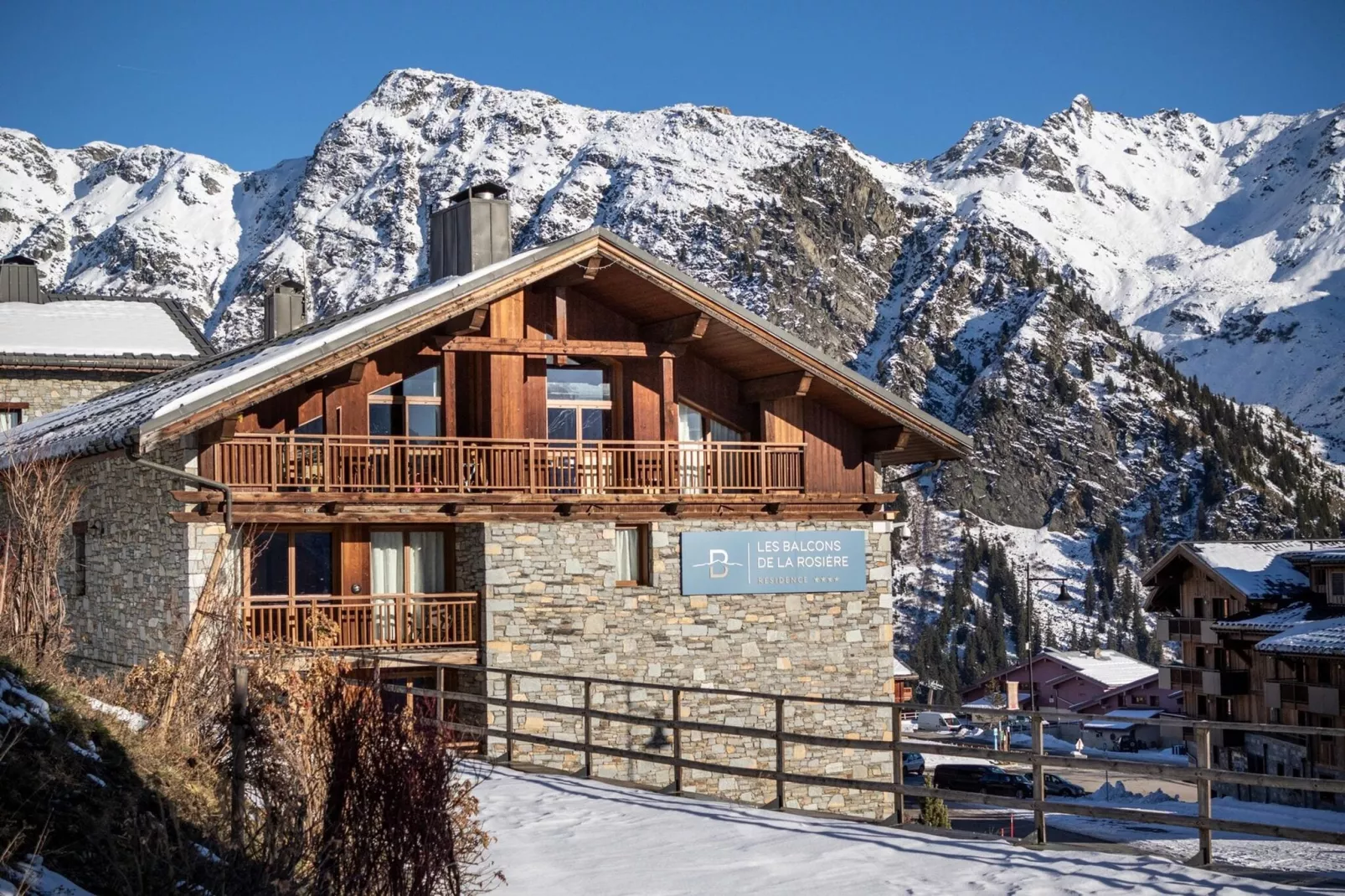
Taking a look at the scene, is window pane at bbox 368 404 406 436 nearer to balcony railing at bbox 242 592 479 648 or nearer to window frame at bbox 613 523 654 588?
balcony railing at bbox 242 592 479 648

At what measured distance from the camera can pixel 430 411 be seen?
21.0 meters

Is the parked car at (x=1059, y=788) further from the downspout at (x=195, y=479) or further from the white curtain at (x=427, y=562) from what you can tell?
the downspout at (x=195, y=479)

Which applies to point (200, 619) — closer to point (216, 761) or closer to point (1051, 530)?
point (216, 761)

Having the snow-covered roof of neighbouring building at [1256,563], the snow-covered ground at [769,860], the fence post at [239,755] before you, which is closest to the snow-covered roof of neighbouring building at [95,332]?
the snow-covered ground at [769,860]

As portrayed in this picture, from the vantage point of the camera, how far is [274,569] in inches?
774

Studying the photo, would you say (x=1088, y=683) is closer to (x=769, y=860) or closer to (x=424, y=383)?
(x=424, y=383)

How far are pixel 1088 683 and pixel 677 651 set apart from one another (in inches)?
2803

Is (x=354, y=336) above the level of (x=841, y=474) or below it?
above

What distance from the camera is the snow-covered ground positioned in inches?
366

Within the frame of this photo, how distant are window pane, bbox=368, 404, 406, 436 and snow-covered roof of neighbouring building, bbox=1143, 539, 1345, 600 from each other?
37.5 m

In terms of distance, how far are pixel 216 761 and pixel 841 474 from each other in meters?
13.4

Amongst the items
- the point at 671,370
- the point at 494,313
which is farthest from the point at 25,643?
the point at 671,370

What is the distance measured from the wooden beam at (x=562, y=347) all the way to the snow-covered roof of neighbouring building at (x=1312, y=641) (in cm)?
2597

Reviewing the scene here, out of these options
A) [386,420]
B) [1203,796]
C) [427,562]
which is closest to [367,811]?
[1203,796]
